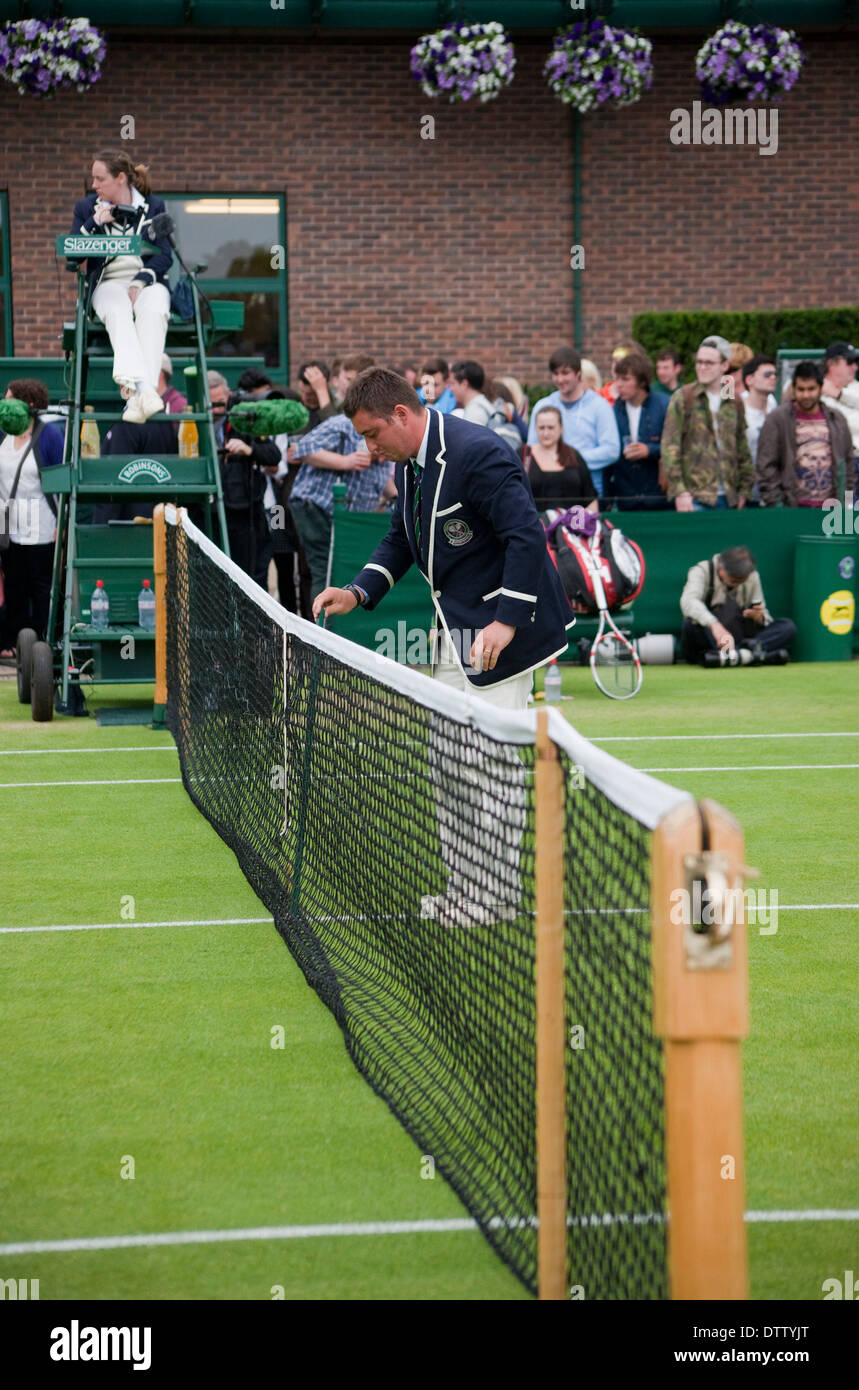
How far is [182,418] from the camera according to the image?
11883 millimetres

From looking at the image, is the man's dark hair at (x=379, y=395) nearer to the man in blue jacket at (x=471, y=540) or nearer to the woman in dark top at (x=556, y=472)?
the man in blue jacket at (x=471, y=540)

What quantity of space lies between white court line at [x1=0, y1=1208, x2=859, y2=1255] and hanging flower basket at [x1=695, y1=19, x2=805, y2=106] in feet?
60.1

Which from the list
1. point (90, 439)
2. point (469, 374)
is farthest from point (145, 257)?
point (469, 374)

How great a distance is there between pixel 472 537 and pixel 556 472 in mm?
7529

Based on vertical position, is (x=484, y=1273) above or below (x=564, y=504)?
below

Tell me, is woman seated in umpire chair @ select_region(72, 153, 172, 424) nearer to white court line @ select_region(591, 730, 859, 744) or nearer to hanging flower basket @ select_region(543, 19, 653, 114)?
white court line @ select_region(591, 730, 859, 744)

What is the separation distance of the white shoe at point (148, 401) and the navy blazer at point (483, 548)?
529 cm

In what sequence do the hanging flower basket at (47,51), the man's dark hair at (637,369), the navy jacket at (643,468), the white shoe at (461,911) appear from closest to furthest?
1. the white shoe at (461,911)
2. the man's dark hair at (637,369)
3. the navy jacket at (643,468)
4. the hanging flower basket at (47,51)

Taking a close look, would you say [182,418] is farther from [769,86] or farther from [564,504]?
A: [769,86]

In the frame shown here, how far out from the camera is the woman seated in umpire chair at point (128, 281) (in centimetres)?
1178

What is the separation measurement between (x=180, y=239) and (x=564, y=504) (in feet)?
32.3

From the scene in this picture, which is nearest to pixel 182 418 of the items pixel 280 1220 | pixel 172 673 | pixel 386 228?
pixel 172 673

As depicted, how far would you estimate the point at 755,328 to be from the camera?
20.8m
